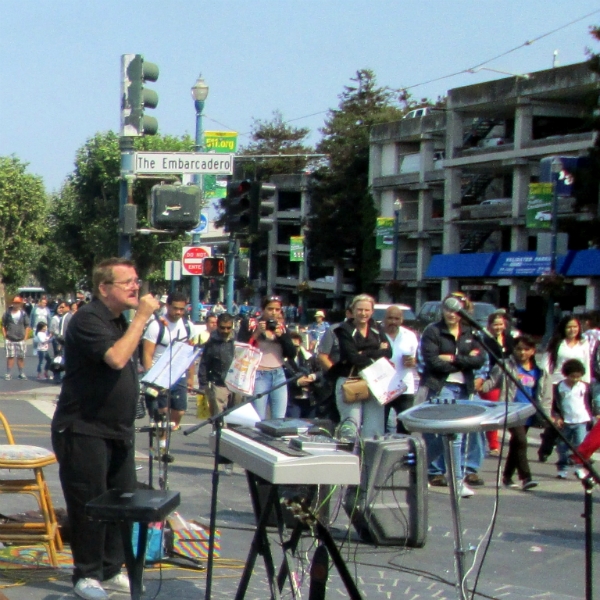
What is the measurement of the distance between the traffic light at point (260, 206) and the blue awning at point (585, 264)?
31.3 meters

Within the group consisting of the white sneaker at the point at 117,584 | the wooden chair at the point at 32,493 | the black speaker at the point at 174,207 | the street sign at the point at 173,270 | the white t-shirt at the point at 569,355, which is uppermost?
the black speaker at the point at 174,207

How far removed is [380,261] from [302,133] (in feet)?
66.2

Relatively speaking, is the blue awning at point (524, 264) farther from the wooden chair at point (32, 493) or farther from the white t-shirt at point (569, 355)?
the wooden chair at point (32, 493)

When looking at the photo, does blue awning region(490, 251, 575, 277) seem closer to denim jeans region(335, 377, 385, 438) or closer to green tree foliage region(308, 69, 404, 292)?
green tree foliage region(308, 69, 404, 292)

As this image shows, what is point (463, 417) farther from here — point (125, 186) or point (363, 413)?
point (125, 186)

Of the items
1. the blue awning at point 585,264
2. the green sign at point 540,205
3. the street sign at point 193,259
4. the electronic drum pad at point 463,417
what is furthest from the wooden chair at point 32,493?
the blue awning at point 585,264

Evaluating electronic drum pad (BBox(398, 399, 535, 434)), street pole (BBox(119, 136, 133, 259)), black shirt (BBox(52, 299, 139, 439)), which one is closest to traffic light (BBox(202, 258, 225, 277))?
street pole (BBox(119, 136, 133, 259))

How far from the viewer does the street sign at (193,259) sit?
19.2m

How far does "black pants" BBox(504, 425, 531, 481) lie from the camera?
1028 cm

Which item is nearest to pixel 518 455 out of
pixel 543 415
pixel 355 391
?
pixel 355 391

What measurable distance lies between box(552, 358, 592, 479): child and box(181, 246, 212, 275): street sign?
8.44 m

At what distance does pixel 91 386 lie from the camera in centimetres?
561

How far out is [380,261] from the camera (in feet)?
198

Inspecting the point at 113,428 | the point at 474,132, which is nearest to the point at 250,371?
the point at 113,428
